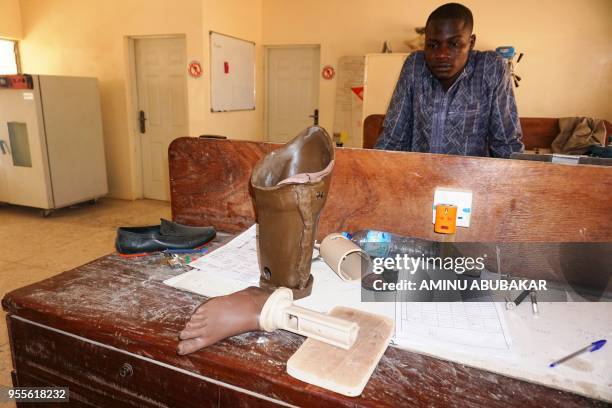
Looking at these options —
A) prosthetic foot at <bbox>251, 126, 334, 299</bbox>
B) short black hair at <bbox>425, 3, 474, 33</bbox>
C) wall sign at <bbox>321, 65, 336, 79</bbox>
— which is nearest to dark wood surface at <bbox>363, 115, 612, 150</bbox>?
wall sign at <bbox>321, 65, 336, 79</bbox>

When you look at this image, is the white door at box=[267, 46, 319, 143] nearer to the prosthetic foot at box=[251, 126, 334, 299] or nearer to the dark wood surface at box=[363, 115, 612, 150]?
the dark wood surface at box=[363, 115, 612, 150]

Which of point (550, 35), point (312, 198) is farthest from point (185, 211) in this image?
point (550, 35)

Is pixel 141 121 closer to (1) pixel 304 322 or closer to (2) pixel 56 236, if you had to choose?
(2) pixel 56 236

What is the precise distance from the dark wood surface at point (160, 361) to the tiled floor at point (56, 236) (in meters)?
1.29

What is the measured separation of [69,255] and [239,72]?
276 centimetres

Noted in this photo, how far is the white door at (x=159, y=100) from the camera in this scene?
4.41 meters

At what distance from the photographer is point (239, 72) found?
4754 mm

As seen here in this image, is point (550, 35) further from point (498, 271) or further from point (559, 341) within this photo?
point (559, 341)

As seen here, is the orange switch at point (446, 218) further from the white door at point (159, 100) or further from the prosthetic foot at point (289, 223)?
the white door at point (159, 100)

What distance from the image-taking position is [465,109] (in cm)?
144

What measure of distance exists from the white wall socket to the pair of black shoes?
668mm

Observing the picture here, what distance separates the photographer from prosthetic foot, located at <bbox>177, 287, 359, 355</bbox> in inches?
26.6

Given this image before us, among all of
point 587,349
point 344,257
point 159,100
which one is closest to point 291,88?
point 159,100

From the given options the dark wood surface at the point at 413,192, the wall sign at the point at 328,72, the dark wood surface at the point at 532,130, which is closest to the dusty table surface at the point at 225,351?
the dark wood surface at the point at 413,192
